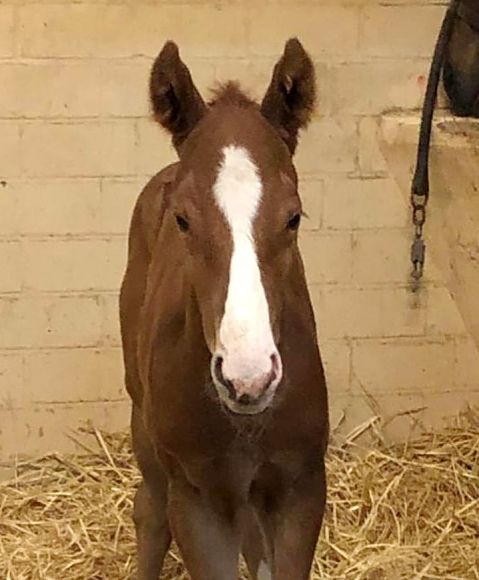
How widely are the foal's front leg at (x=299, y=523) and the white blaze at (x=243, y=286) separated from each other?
533mm

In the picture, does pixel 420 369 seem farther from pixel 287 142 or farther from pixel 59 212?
pixel 287 142

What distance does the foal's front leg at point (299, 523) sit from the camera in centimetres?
228

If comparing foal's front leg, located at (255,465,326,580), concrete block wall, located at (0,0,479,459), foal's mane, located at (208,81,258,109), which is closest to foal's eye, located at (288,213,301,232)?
foal's mane, located at (208,81,258,109)

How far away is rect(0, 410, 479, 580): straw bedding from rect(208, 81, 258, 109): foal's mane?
1222 millimetres

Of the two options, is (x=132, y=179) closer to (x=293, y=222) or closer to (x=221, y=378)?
(x=293, y=222)

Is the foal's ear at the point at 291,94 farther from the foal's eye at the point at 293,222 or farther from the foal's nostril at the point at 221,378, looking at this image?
the foal's nostril at the point at 221,378

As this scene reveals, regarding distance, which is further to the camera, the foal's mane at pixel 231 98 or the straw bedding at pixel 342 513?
the straw bedding at pixel 342 513

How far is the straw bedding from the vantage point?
300 centimetres

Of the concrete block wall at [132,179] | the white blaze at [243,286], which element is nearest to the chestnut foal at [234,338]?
the white blaze at [243,286]

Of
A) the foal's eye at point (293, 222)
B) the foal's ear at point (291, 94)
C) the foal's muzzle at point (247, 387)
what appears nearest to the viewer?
the foal's muzzle at point (247, 387)

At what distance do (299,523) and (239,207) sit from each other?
0.64 m

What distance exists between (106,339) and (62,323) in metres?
0.12

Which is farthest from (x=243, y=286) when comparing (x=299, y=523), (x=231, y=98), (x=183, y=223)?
(x=299, y=523)

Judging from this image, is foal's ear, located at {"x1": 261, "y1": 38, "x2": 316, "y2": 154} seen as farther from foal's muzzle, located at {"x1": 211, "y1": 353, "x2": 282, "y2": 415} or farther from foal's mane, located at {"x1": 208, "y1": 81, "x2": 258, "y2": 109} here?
foal's muzzle, located at {"x1": 211, "y1": 353, "x2": 282, "y2": 415}
